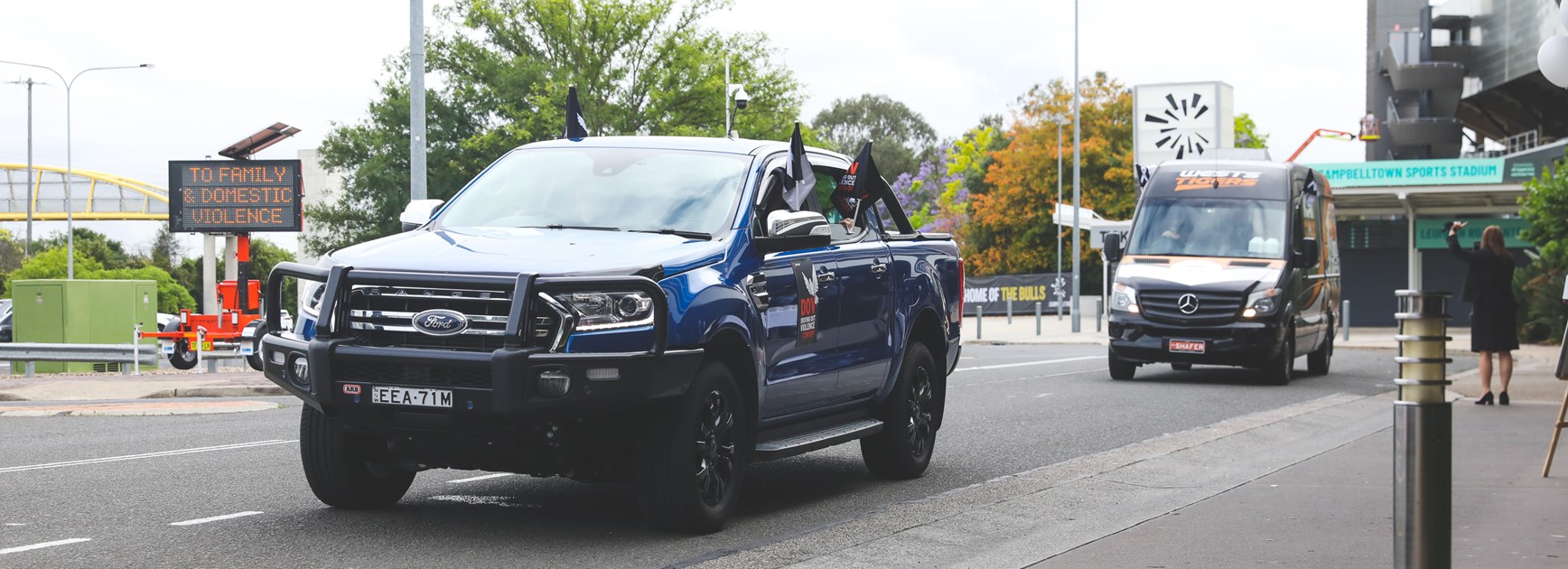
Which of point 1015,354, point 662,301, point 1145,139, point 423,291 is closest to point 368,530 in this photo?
point 423,291

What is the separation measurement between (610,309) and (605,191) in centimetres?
153

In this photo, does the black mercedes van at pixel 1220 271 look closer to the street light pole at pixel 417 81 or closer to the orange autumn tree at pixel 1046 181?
the street light pole at pixel 417 81

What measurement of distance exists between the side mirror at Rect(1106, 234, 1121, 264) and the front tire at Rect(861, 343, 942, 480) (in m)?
9.30

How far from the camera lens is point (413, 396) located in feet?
21.4

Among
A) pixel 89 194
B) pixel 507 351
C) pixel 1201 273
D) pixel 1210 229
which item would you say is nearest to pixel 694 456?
pixel 507 351

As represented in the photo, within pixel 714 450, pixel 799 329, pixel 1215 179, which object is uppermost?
pixel 1215 179

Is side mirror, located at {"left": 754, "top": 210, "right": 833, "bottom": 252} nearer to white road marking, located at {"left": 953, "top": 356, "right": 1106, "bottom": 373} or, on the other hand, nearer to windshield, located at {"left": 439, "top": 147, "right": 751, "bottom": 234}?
windshield, located at {"left": 439, "top": 147, "right": 751, "bottom": 234}

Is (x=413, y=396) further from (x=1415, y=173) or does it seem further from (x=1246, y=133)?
(x=1246, y=133)

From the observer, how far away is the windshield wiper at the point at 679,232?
7.57m

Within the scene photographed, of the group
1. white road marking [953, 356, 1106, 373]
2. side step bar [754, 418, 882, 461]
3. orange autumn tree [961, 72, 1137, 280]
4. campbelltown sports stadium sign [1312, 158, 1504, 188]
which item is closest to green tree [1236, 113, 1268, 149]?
orange autumn tree [961, 72, 1137, 280]

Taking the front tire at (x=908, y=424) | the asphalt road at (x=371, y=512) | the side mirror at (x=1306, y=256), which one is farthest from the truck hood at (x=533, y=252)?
the side mirror at (x=1306, y=256)

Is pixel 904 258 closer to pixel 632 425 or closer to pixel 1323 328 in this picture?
pixel 632 425

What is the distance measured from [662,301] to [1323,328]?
16192 millimetres

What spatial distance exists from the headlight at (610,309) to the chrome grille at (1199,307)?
1249cm
